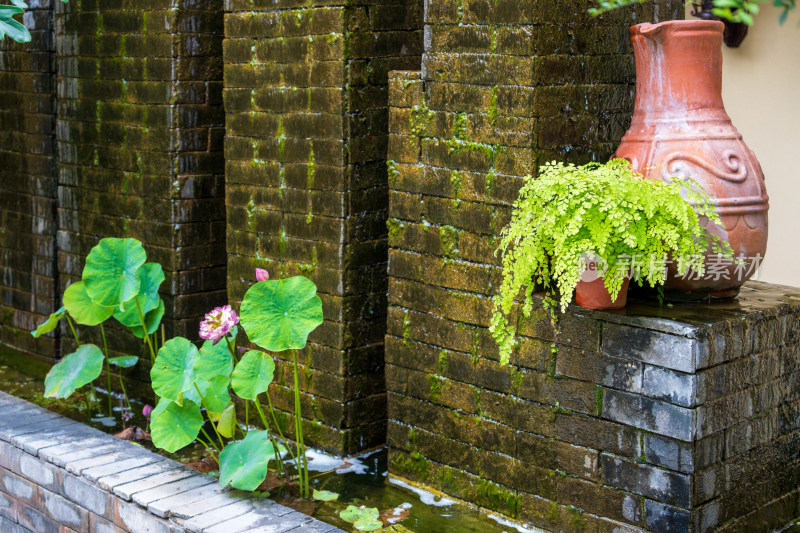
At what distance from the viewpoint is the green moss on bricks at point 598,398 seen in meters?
3.05

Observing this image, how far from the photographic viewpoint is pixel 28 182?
5.44m

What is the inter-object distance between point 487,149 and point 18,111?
335cm

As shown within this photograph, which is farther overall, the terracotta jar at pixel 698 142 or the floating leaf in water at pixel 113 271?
the floating leaf in water at pixel 113 271

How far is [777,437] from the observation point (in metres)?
3.24

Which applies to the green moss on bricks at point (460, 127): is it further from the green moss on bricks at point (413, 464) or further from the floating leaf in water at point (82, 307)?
the floating leaf in water at point (82, 307)

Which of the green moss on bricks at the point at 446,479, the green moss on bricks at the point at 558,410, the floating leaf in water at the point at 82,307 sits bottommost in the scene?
the green moss on bricks at the point at 446,479

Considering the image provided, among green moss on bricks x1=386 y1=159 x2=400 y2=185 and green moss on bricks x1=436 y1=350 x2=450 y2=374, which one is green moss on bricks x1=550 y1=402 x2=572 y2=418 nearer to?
green moss on bricks x1=436 y1=350 x2=450 y2=374

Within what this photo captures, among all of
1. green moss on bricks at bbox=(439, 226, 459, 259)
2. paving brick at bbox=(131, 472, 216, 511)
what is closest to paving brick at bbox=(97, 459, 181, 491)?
paving brick at bbox=(131, 472, 216, 511)

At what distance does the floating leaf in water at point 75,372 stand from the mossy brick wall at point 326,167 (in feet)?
2.61

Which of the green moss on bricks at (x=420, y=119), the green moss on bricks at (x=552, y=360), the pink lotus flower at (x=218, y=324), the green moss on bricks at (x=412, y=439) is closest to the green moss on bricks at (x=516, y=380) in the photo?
the green moss on bricks at (x=552, y=360)

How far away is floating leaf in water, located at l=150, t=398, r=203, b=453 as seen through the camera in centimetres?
355

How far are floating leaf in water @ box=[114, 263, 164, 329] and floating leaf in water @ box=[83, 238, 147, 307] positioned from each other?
103 mm

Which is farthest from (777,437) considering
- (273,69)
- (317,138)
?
(273,69)

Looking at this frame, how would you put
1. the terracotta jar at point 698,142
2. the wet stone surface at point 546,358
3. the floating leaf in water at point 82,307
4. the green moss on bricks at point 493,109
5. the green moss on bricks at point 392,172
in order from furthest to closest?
the floating leaf in water at point 82,307
the green moss on bricks at point 392,172
the green moss on bricks at point 493,109
the terracotta jar at point 698,142
the wet stone surface at point 546,358
